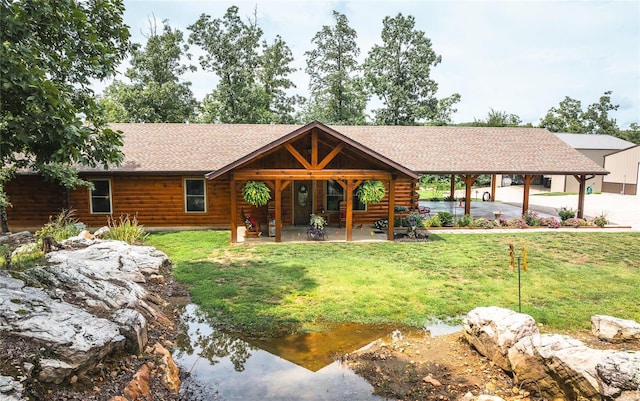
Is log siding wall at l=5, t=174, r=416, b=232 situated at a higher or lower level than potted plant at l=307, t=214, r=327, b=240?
higher

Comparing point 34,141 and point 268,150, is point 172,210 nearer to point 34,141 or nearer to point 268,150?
point 268,150

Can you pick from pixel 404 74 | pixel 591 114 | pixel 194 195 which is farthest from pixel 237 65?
pixel 591 114

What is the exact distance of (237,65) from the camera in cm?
3148

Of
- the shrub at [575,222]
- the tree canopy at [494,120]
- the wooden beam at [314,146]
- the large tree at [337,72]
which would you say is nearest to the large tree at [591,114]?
the tree canopy at [494,120]

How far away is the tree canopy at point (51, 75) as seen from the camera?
17.5ft

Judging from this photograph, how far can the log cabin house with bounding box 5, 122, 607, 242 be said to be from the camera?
44.1 ft

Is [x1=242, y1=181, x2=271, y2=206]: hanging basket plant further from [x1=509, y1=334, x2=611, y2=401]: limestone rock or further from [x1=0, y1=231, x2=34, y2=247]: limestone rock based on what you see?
[x1=509, y1=334, x2=611, y2=401]: limestone rock

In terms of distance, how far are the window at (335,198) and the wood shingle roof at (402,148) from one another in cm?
232

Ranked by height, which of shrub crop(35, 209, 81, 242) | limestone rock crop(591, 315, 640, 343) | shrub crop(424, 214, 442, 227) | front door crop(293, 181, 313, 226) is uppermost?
front door crop(293, 181, 313, 226)

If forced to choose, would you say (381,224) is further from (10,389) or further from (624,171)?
(624,171)

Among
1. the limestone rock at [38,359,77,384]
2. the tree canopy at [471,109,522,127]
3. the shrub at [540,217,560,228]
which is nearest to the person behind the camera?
the limestone rock at [38,359,77,384]

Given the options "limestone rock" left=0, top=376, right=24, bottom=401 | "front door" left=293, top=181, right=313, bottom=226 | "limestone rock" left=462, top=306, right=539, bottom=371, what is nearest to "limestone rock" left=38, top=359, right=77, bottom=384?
"limestone rock" left=0, top=376, right=24, bottom=401

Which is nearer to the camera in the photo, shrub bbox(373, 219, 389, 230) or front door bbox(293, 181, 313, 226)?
shrub bbox(373, 219, 389, 230)

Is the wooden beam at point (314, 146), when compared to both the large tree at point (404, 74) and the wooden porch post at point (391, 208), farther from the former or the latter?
the large tree at point (404, 74)
